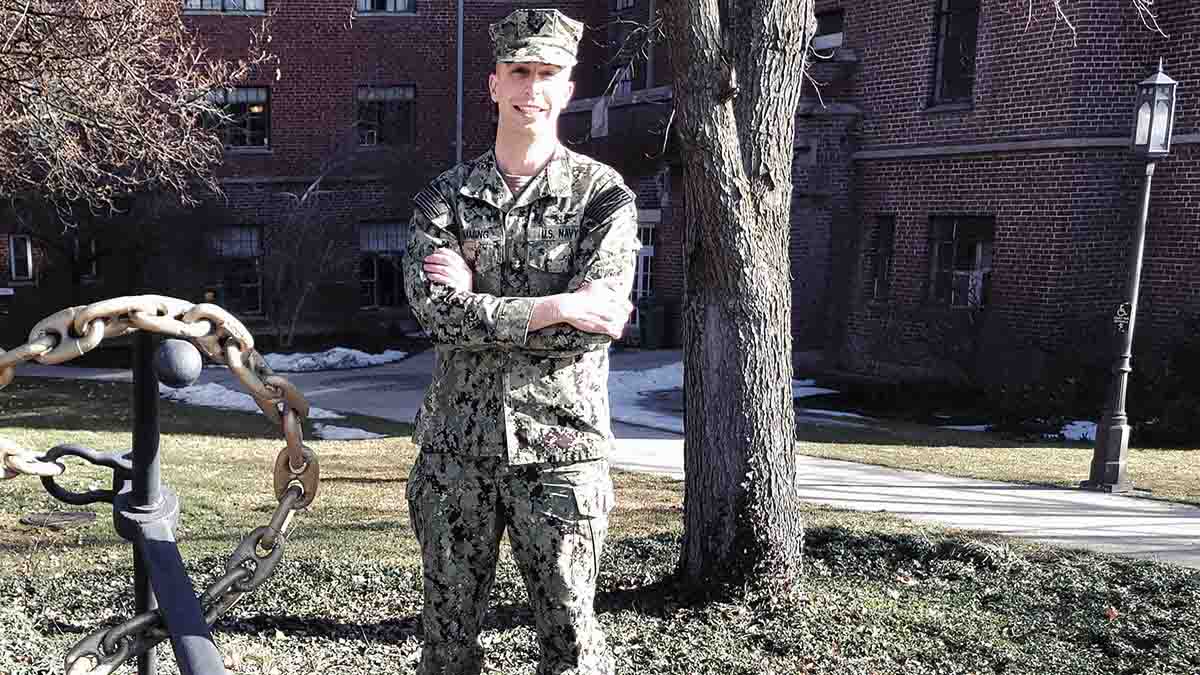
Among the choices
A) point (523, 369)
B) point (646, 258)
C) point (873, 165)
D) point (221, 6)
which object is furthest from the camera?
point (221, 6)

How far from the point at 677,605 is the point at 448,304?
258 centimetres

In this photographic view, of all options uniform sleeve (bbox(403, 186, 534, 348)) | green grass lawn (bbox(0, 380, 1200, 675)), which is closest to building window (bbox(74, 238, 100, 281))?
green grass lawn (bbox(0, 380, 1200, 675))

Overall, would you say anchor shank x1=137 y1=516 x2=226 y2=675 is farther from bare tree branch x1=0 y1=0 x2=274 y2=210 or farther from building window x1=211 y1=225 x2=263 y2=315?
building window x1=211 y1=225 x2=263 y2=315

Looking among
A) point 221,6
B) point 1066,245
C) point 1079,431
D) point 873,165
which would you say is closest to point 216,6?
point 221,6

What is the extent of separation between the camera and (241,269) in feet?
76.9

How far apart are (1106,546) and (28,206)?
18.3 m

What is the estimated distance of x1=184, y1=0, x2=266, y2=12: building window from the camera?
22.5 m

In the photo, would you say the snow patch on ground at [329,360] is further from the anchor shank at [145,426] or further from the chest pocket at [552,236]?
the anchor shank at [145,426]

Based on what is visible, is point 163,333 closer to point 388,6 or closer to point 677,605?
point 677,605

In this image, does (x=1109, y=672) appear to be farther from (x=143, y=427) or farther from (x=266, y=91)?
(x=266, y=91)

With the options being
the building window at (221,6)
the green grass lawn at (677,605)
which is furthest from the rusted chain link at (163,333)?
the building window at (221,6)

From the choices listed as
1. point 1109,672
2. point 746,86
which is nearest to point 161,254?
point 746,86

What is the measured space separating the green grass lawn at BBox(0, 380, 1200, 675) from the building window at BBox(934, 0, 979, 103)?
10.9 meters

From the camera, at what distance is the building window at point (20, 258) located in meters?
21.6
